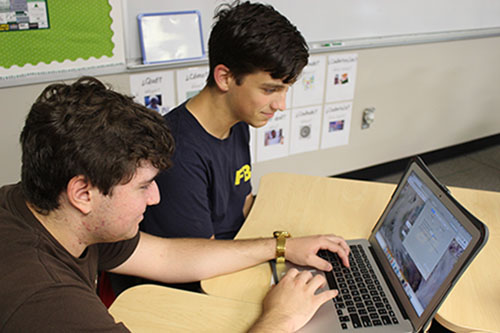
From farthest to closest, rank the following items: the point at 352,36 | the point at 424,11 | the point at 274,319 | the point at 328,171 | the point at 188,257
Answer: the point at 328,171, the point at 424,11, the point at 352,36, the point at 188,257, the point at 274,319

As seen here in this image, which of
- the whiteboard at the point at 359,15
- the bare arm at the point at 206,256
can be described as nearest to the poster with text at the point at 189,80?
the whiteboard at the point at 359,15

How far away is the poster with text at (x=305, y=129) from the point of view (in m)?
2.64

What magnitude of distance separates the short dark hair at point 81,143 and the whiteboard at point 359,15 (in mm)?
1225

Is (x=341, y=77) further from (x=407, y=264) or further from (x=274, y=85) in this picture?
(x=407, y=264)

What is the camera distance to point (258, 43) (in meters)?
1.20

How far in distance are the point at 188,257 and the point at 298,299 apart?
1.05 ft

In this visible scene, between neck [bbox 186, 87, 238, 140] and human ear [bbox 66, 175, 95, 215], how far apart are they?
56 cm

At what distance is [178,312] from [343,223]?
0.59 metres

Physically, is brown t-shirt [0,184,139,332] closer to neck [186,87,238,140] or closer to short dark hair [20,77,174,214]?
short dark hair [20,77,174,214]

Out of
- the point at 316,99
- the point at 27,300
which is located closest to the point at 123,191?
the point at 27,300

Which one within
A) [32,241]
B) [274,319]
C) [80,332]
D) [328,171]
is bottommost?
[328,171]

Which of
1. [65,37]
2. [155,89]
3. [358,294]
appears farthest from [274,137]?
[358,294]

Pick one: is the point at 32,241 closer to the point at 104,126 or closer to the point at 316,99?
the point at 104,126

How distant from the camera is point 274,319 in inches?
36.1
